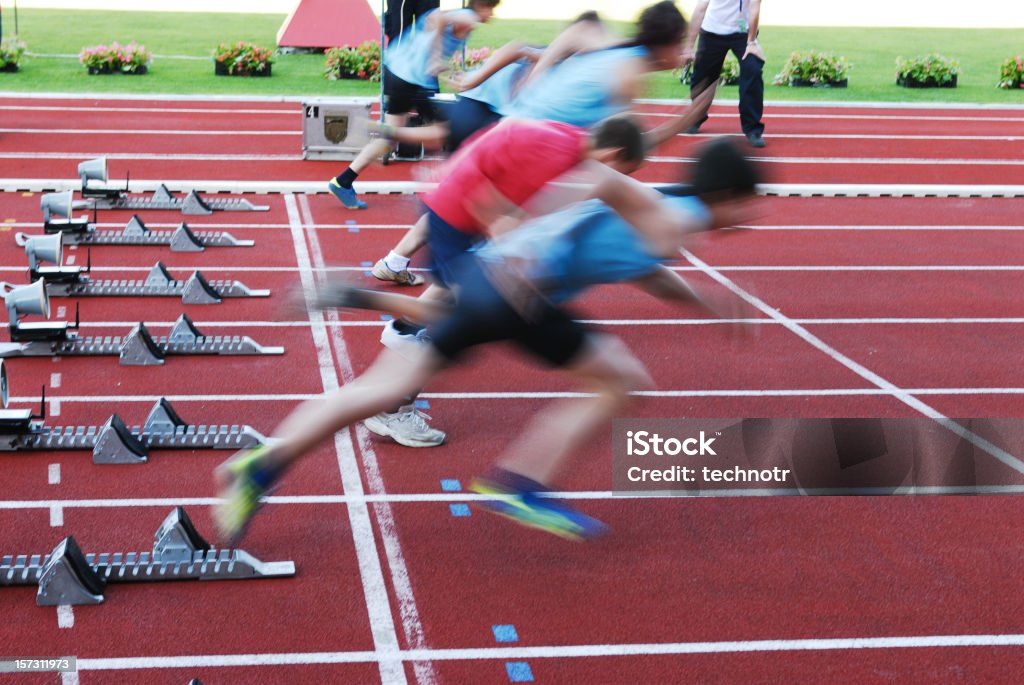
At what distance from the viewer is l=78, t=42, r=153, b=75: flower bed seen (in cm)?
1841

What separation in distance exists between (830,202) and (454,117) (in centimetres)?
532

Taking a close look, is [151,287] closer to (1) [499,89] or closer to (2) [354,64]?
(1) [499,89]

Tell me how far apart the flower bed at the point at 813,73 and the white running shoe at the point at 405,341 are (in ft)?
51.2

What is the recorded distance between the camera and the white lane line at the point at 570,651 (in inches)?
155

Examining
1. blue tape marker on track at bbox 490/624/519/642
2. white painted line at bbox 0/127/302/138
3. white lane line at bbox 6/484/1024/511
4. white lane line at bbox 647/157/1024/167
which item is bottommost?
white painted line at bbox 0/127/302/138

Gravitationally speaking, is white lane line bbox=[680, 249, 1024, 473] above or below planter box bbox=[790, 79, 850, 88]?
below

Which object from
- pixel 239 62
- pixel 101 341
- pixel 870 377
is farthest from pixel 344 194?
pixel 239 62

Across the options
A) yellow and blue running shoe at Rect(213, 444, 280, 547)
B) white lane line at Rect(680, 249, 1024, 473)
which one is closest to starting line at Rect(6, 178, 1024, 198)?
white lane line at Rect(680, 249, 1024, 473)

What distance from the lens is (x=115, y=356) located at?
22.4 feet

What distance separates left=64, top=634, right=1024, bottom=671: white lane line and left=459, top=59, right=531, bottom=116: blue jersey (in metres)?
3.95

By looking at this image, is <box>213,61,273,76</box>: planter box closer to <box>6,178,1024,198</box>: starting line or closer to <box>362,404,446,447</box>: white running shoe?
<box>6,178,1024,198</box>: starting line

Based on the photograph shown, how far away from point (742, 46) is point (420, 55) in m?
5.35

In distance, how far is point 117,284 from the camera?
8.05m

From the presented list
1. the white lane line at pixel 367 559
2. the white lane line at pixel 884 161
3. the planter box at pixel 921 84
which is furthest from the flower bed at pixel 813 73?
the white lane line at pixel 367 559
